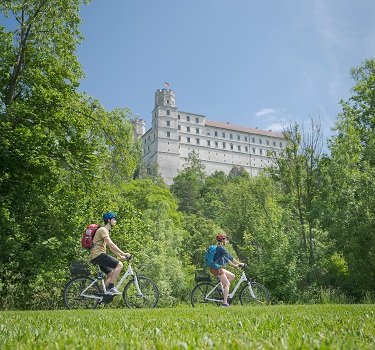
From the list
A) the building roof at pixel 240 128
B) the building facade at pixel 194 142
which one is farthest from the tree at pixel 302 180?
the building roof at pixel 240 128

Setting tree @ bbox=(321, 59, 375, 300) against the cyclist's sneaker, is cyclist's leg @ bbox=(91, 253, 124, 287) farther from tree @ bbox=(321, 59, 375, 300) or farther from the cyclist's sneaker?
tree @ bbox=(321, 59, 375, 300)

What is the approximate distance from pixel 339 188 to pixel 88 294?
527 inches

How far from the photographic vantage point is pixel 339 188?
17.9 metres

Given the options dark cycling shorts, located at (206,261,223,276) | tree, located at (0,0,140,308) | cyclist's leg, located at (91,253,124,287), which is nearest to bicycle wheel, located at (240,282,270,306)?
dark cycling shorts, located at (206,261,223,276)

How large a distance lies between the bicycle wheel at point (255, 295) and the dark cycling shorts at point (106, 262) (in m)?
3.97

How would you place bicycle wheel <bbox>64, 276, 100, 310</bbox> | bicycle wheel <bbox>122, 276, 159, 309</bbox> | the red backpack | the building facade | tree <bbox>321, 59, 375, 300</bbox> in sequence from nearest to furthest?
the red backpack, bicycle wheel <bbox>64, 276, 100, 310</bbox>, bicycle wheel <bbox>122, 276, 159, 309</bbox>, tree <bbox>321, 59, 375, 300</bbox>, the building facade

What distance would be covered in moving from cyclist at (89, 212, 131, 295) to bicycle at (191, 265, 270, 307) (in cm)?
273

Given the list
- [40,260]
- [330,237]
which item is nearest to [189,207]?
[330,237]

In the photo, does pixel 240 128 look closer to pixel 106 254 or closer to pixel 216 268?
pixel 216 268

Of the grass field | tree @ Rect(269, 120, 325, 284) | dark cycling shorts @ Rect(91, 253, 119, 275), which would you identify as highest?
tree @ Rect(269, 120, 325, 284)

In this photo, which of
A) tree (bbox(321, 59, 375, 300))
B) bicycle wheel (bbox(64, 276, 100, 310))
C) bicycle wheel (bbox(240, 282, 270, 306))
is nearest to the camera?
bicycle wheel (bbox(64, 276, 100, 310))

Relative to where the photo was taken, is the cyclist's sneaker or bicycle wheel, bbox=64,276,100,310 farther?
bicycle wheel, bbox=64,276,100,310

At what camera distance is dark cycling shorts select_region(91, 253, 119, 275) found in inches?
347

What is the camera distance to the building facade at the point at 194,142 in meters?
119
